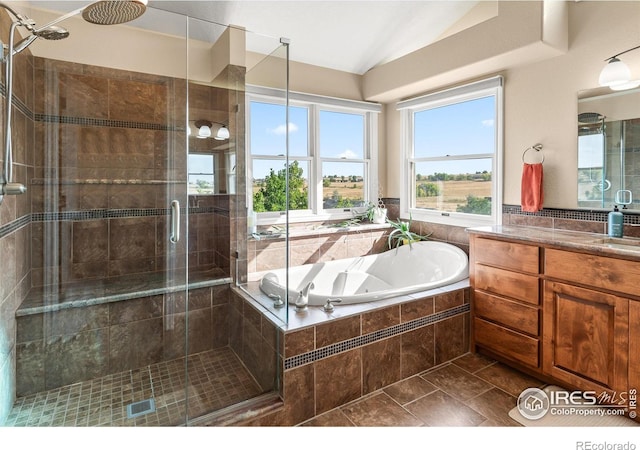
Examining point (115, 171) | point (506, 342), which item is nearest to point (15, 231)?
point (115, 171)

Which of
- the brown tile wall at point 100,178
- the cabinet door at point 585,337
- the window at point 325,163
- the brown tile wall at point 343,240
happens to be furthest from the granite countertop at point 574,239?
the brown tile wall at point 100,178

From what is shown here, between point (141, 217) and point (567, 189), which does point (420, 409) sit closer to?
point (567, 189)

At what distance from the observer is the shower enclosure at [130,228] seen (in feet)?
6.83

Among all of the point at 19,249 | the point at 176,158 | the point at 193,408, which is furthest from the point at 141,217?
the point at 193,408

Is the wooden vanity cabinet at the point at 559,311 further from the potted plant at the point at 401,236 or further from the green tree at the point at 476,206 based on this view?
the potted plant at the point at 401,236

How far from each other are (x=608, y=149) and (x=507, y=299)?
121 cm

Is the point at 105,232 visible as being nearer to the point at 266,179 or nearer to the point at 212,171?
the point at 212,171

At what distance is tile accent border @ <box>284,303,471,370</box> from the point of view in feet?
6.61

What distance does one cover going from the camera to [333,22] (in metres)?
3.12

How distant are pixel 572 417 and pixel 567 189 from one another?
1529 mm

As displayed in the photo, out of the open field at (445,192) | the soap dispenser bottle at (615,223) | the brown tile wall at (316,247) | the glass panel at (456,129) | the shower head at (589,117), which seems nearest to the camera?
the soap dispenser bottle at (615,223)

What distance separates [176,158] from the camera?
263cm

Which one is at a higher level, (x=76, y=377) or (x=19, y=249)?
(x=19, y=249)

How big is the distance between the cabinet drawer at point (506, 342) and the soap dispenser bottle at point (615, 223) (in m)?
0.84
